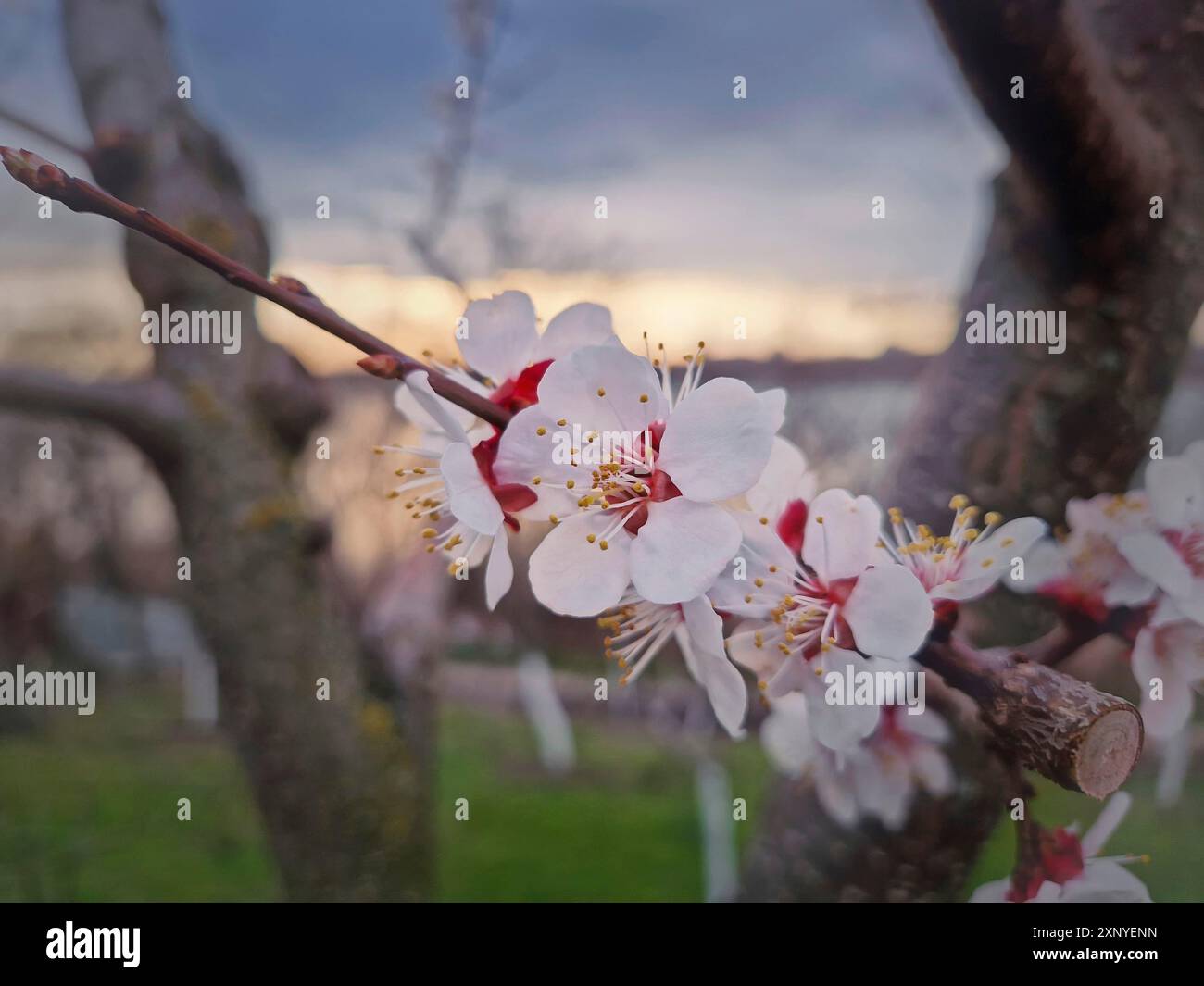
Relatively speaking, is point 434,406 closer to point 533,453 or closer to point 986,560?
point 533,453

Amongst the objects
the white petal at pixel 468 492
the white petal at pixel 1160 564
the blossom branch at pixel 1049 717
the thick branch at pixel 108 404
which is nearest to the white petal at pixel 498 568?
the white petal at pixel 468 492

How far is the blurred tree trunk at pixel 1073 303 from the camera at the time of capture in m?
0.81

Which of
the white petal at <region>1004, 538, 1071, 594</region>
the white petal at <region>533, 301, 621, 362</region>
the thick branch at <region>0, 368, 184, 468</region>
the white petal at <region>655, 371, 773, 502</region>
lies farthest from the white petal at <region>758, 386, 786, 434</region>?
the thick branch at <region>0, 368, 184, 468</region>

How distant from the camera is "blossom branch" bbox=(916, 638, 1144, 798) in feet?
1.58

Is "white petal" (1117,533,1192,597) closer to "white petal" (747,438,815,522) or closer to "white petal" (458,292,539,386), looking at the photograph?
"white petal" (747,438,815,522)

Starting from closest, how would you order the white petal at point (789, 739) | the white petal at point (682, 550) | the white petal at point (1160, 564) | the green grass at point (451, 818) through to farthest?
the white petal at point (682, 550) → the white petal at point (1160, 564) → the white petal at point (789, 739) → the green grass at point (451, 818)

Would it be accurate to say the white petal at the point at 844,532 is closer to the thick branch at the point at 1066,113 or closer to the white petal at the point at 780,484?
the white petal at the point at 780,484

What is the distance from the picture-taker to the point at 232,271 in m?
0.50

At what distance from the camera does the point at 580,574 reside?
492 millimetres

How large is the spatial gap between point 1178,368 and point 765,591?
1.91 feet

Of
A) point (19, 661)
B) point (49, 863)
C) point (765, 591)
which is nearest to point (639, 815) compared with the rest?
point (49, 863)

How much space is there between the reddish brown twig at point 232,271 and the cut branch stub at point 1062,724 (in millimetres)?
315

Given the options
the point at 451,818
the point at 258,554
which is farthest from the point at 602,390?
the point at 451,818
